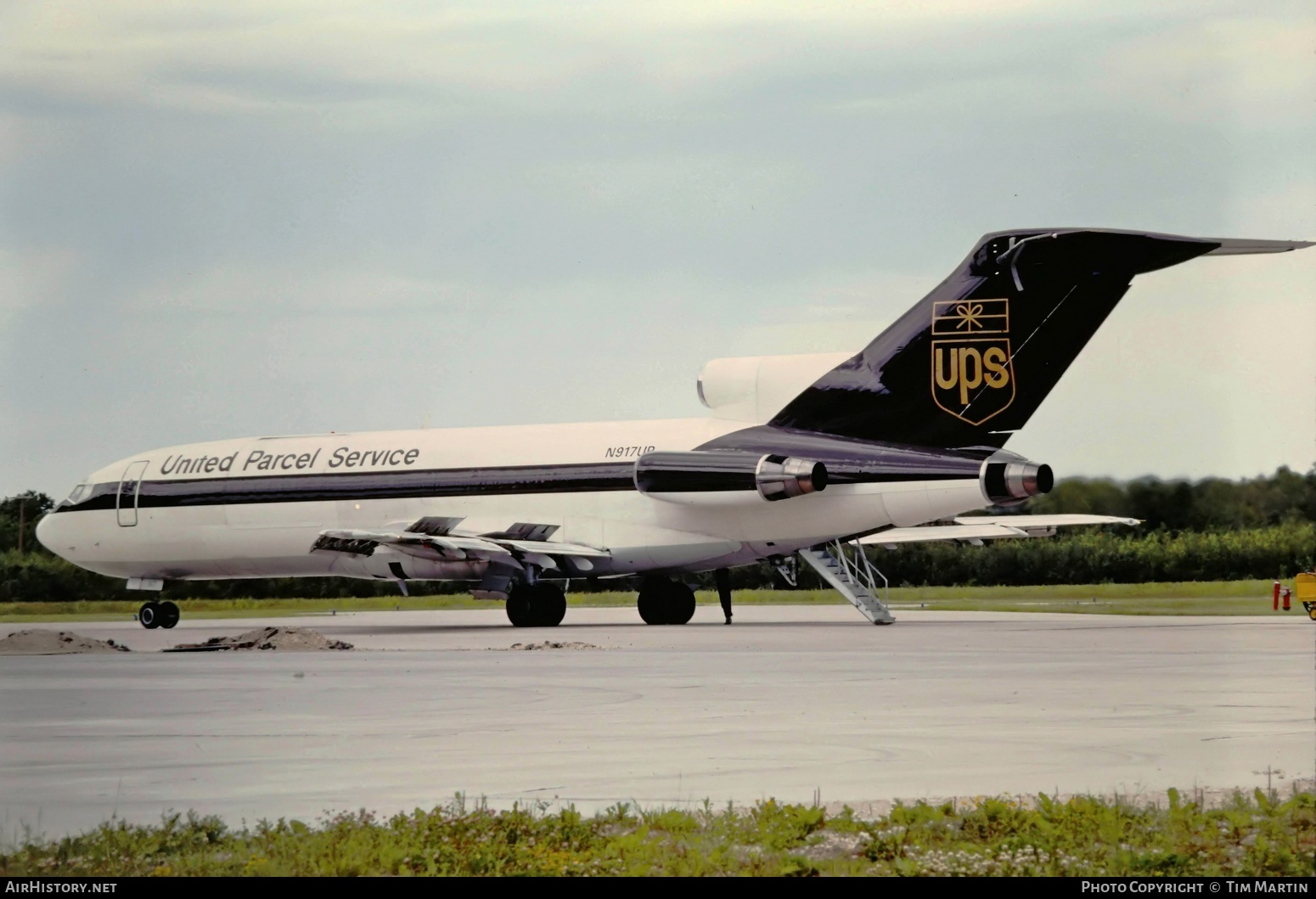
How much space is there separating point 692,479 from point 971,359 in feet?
20.4

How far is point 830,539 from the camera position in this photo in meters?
33.9

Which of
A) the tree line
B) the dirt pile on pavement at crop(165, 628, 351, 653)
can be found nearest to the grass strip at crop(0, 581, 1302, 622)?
the tree line

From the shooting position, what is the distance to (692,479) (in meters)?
34.3

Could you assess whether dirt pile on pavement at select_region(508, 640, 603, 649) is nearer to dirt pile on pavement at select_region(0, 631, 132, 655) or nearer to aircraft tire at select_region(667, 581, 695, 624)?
dirt pile on pavement at select_region(0, 631, 132, 655)

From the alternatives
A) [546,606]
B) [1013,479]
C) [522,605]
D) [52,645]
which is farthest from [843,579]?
[52,645]

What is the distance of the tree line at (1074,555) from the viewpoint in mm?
38406

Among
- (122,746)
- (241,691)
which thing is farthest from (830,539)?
(122,746)

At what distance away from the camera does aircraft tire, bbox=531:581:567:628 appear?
Result: 36469 mm

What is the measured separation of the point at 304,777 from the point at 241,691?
773 cm

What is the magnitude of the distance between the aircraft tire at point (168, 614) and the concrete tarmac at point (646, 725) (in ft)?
48.6

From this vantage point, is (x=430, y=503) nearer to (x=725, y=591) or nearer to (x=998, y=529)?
(x=725, y=591)

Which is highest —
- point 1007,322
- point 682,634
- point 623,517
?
point 1007,322

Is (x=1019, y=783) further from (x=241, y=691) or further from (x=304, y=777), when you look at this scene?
(x=241, y=691)

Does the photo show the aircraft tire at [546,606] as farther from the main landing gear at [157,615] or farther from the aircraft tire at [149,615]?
the aircraft tire at [149,615]
